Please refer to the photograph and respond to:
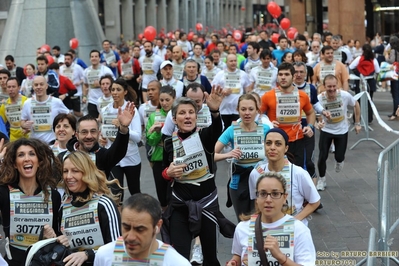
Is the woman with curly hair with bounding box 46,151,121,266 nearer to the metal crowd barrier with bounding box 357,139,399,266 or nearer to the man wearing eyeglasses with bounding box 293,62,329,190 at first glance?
the metal crowd barrier with bounding box 357,139,399,266

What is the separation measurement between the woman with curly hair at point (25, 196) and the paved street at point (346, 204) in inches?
110

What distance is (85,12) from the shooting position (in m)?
24.3

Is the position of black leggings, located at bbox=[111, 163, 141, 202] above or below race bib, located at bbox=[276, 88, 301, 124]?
below

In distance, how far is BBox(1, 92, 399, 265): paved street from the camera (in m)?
9.45

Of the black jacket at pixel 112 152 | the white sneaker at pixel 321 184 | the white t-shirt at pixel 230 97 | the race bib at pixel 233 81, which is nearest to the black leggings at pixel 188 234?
the black jacket at pixel 112 152

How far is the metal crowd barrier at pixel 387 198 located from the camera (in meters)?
7.51

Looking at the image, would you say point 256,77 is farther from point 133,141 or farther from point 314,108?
point 133,141

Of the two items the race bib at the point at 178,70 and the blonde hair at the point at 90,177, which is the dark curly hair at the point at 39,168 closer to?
the blonde hair at the point at 90,177

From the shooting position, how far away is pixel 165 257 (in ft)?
14.7

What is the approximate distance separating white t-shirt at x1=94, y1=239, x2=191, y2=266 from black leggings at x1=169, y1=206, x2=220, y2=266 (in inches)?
109

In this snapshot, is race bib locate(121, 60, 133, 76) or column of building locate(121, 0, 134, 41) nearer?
race bib locate(121, 60, 133, 76)

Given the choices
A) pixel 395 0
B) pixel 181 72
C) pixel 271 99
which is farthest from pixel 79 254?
pixel 395 0

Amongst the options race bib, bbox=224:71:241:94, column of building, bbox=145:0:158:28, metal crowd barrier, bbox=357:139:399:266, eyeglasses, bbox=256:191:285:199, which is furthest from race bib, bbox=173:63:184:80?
column of building, bbox=145:0:158:28

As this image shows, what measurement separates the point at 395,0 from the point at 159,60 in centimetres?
2108
